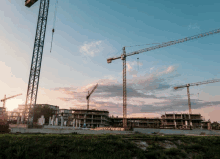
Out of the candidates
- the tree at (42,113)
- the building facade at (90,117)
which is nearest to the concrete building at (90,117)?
the building facade at (90,117)

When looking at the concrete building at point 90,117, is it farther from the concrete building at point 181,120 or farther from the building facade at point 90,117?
the concrete building at point 181,120

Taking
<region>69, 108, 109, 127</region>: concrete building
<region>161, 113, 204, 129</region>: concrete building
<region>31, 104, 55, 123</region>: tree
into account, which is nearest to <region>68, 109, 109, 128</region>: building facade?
<region>69, 108, 109, 127</region>: concrete building

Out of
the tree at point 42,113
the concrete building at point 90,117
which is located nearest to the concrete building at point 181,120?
the concrete building at point 90,117

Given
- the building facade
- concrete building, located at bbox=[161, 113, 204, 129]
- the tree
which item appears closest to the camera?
the tree

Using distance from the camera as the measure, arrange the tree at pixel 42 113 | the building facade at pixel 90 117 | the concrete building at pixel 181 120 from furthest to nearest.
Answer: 1. the concrete building at pixel 181 120
2. the building facade at pixel 90 117
3. the tree at pixel 42 113

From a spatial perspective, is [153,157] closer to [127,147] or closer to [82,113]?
[127,147]

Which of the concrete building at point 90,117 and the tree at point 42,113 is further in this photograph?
the concrete building at point 90,117

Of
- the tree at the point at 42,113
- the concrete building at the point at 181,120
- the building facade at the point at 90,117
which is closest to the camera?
the tree at the point at 42,113

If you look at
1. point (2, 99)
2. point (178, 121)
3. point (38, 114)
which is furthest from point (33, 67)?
point (2, 99)

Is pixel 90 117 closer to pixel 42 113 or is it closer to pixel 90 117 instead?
pixel 90 117

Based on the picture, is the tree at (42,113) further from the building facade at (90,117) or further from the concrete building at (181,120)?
the concrete building at (181,120)

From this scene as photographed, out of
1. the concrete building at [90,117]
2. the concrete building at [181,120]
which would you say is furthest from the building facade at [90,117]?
the concrete building at [181,120]

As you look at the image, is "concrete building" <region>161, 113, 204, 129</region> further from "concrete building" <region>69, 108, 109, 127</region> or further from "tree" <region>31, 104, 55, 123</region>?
"tree" <region>31, 104, 55, 123</region>

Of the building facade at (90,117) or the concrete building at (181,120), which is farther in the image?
the concrete building at (181,120)
